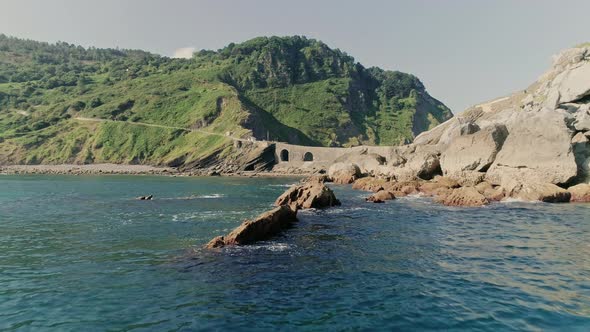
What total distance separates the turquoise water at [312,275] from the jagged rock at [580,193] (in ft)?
21.8

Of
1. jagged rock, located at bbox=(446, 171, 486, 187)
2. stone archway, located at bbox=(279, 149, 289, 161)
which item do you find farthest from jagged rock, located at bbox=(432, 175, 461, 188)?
stone archway, located at bbox=(279, 149, 289, 161)

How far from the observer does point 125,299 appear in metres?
A: 14.8

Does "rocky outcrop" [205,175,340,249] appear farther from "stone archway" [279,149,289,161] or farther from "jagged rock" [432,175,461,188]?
"stone archway" [279,149,289,161]

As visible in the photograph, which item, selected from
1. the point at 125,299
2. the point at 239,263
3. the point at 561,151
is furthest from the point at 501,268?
the point at 561,151

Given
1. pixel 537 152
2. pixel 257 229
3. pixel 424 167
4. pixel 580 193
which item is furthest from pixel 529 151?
pixel 257 229

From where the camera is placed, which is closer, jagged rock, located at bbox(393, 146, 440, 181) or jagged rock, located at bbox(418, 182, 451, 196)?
jagged rock, located at bbox(418, 182, 451, 196)

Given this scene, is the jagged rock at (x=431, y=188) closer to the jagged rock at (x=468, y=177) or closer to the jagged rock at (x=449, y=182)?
the jagged rock at (x=449, y=182)

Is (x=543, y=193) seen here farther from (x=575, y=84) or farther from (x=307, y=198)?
(x=575, y=84)

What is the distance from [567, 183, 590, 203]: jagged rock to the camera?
38.1 meters

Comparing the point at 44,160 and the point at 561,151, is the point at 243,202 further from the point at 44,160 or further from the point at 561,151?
the point at 44,160

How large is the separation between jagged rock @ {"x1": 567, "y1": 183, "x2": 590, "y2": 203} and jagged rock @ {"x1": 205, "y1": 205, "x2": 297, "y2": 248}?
3000cm

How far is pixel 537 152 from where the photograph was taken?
135 feet

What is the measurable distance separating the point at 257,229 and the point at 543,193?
3122cm

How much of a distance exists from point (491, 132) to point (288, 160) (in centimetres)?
8088
